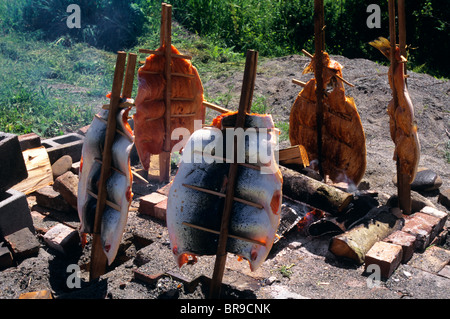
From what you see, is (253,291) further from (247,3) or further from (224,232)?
(247,3)

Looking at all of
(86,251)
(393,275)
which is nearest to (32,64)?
(86,251)

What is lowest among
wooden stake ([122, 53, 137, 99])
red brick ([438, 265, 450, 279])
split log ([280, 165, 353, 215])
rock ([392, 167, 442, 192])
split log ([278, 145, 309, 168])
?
red brick ([438, 265, 450, 279])

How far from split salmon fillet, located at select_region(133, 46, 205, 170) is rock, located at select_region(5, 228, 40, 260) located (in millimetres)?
1696

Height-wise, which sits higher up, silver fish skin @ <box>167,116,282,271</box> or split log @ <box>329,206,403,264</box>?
silver fish skin @ <box>167,116,282,271</box>

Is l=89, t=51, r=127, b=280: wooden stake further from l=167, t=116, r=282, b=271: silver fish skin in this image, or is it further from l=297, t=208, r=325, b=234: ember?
l=297, t=208, r=325, b=234: ember

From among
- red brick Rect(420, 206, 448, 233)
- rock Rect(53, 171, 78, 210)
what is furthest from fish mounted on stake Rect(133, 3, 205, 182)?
red brick Rect(420, 206, 448, 233)

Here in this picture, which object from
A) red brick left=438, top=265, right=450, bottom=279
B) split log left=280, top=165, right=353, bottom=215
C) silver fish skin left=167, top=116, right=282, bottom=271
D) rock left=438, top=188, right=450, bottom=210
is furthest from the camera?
rock left=438, top=188, right=450, bottom=210

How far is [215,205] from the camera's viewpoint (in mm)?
3674

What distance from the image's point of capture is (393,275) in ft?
15.0

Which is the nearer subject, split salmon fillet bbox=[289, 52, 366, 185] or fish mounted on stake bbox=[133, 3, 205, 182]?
split salmon fillet bbox=[289, 52, 366, 185]

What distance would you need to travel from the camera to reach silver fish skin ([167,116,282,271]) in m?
3.54

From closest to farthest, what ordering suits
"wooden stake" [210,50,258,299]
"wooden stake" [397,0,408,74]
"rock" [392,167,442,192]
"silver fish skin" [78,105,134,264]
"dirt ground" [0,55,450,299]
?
"wooden stake" [210,50,258,299], "silver fish skin" [78,105,134,264], "dirt ground" [0,55,450,299], "wooden stake" [397,0,408,74], "rock" [392,167,442,192]

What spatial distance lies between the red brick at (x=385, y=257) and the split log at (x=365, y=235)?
0.15m

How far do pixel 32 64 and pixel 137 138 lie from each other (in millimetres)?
5928
